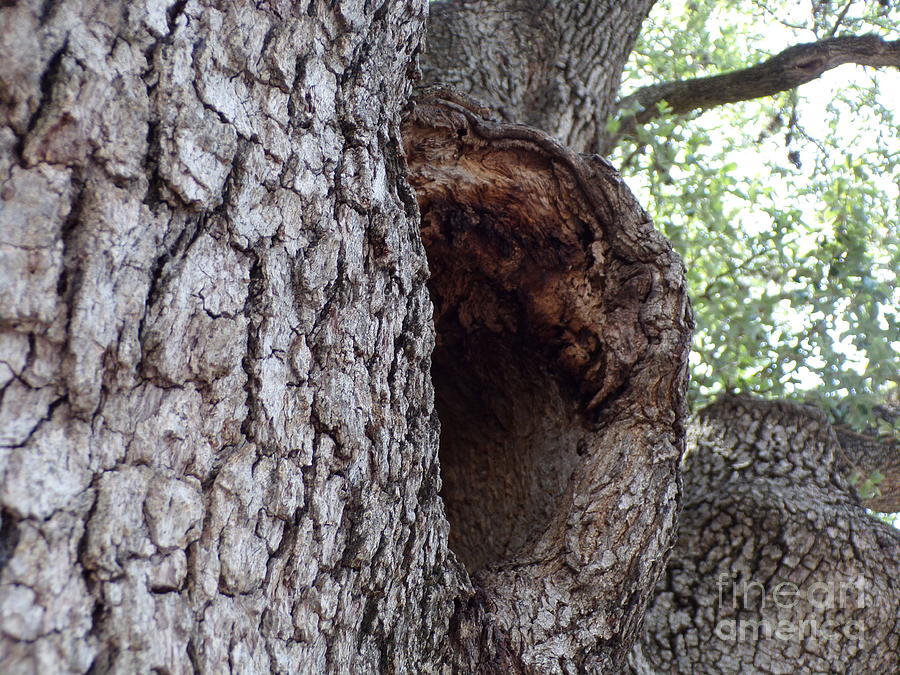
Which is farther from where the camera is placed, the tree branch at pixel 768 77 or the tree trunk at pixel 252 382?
the tree branch at pixel 768 77

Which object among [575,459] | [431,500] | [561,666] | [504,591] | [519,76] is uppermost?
[519,76]

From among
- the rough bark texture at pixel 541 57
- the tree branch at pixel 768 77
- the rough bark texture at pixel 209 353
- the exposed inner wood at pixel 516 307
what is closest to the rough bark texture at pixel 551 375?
the exposed inner wood at pixel 516 307

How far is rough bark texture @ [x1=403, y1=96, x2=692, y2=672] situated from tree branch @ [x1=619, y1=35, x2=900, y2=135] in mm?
1575

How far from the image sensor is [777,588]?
252cm

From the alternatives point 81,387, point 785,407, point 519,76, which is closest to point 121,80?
point 81,387

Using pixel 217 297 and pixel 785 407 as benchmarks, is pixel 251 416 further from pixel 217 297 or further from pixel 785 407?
pixel 785 407

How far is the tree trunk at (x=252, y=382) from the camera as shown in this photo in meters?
1.10

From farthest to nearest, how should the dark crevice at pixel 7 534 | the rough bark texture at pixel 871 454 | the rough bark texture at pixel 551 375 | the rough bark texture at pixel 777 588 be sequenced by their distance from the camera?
the rough bark texture at pixel 871 454
the rough bark texture at pixel 777 588
the rough bark texture at pixel 551 375
the dark crevice at pixel 7 534

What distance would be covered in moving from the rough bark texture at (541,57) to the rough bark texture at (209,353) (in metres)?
1.37

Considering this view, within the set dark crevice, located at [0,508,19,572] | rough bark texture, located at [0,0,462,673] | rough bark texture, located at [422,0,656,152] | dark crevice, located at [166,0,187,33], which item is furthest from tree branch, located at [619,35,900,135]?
dark crevice, located at [0,508,19,572]

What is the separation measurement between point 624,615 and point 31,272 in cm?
146

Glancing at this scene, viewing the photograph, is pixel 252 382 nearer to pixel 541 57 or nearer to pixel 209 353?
pixel 209 353

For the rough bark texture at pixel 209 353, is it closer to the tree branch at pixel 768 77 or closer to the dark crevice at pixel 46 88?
the dark crevice at pixel 46 88

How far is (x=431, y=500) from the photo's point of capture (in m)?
1.63
